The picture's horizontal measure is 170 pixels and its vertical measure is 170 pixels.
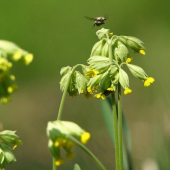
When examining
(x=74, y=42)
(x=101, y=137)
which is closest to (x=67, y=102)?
(x=101, y=137)

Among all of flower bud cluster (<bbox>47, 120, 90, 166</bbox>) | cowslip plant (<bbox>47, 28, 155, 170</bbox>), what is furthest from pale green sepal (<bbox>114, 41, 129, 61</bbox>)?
flower bud cluster (<bbox>47, 120, 90, 166</bbox>)

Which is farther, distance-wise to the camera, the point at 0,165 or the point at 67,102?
the point at 67,102

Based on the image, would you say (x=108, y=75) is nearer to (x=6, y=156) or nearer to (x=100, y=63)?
(x=100, y=63)

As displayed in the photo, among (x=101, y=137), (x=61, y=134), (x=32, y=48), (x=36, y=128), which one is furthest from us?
(x=32, y=48)

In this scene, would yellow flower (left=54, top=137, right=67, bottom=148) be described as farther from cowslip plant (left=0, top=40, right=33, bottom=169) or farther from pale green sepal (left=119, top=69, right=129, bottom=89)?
pale green sepal (left=119, top=69, right=129, bottom=89)

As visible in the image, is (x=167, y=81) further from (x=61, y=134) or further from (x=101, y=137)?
(x=61, y=134)

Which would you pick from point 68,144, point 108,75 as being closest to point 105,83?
point 108,75
